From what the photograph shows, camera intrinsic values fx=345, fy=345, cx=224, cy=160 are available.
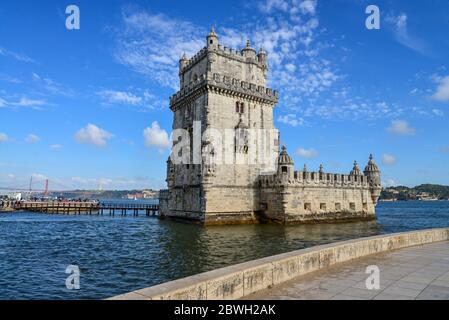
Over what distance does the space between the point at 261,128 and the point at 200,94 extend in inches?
310

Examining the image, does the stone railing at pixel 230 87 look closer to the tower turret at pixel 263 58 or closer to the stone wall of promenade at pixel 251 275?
the tower turret at pixel 263 58

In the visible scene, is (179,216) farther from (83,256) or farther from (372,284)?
(372,284)

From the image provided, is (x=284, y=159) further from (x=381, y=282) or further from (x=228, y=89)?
(x=381, y=282)

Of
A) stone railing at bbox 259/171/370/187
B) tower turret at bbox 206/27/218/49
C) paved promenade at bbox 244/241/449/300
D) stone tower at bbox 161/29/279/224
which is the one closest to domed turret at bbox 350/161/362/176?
stone railing at bbox 259/171/370/187

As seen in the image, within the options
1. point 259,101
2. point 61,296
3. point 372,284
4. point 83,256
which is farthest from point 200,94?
point 372,284

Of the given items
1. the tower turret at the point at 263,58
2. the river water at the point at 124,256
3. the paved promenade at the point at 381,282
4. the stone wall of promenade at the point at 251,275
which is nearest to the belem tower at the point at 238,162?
the tower turret at the point at 263,58

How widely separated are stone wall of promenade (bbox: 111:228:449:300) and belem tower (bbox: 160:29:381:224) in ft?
78.2

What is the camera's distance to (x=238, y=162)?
36.1m

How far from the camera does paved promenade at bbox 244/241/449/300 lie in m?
6.70

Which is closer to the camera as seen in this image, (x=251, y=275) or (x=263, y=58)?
(x=251, y=275)

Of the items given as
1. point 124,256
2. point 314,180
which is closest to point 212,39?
point 314,180

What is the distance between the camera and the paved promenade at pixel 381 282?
670 centimetres

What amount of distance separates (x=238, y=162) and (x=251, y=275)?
1151 inches
